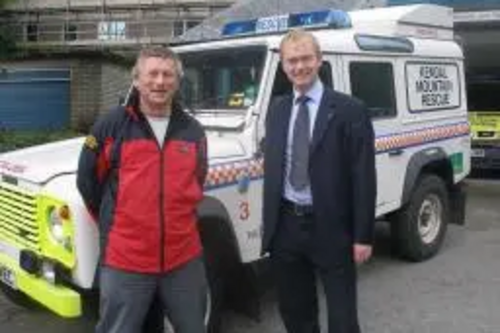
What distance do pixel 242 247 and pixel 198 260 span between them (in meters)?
1.50

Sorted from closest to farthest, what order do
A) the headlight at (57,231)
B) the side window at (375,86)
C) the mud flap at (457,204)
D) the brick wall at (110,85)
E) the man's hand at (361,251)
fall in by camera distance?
the man's hand at (361,251) → the headlight at (57,231) → the side window at (375,86) → the mud flap at (457,204) → the brick wall at (110,85)

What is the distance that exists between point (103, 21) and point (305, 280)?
2046 centimetres

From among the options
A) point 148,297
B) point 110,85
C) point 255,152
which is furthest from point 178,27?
point 148,297

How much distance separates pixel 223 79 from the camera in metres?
5.75

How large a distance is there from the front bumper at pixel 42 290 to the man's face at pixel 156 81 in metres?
1.37

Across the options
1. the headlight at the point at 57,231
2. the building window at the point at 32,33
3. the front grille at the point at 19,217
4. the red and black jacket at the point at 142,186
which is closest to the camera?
the red and black jacket at the point at 142,186

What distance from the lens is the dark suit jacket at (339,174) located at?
387 centimetres

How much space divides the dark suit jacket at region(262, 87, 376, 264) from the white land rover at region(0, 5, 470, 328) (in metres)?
1.07

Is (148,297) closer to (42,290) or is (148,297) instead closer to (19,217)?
(42,290)

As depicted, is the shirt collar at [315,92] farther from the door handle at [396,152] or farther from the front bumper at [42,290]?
the door handle at [396,152]

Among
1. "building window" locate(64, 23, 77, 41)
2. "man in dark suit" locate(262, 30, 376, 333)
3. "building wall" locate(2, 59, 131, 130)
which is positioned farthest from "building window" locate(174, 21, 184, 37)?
"man in dark suit" locate(262, 30, 376, 333)

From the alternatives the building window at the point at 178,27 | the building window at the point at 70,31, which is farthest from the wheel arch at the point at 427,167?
the building window at the point at 70,31

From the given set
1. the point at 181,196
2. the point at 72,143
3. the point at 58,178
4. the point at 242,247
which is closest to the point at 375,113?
the point at 242,247

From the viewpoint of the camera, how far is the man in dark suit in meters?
3.87
